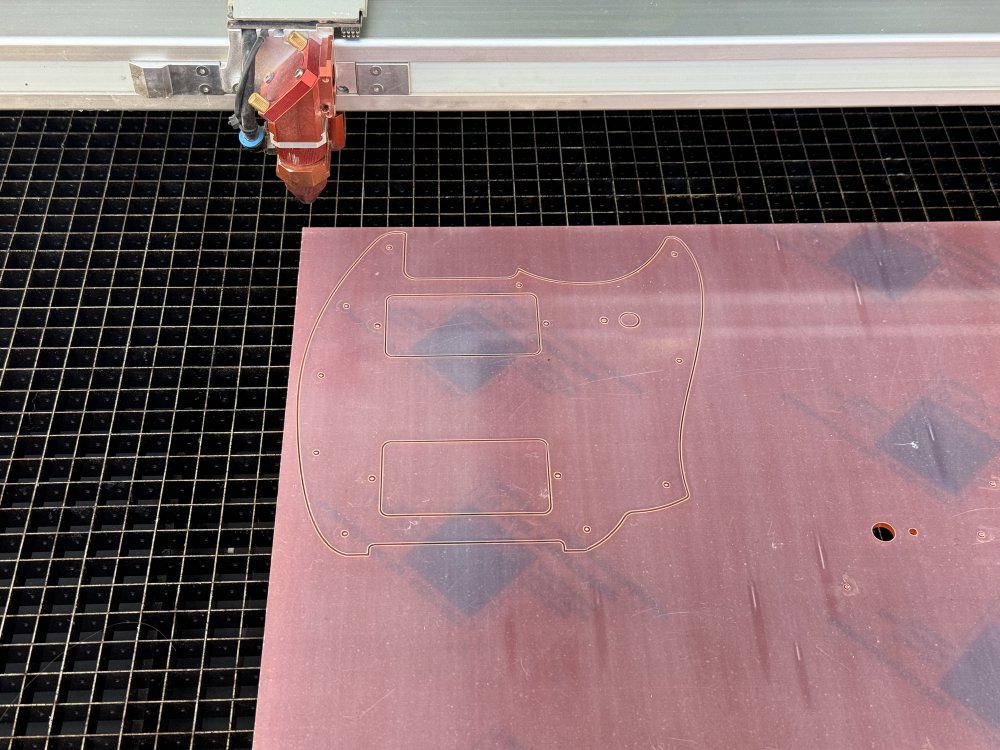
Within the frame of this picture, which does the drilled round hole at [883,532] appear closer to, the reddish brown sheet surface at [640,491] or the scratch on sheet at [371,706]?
the reddish brown sheet surface at [640,491]

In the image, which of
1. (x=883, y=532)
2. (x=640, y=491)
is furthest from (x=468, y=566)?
(x=883, y=532)

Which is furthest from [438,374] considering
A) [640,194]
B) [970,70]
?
[970,70]

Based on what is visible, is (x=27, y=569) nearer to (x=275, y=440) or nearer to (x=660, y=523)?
(x=275, y=440)

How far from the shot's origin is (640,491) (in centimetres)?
270

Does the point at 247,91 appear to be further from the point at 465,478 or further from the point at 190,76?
the point at 465,478

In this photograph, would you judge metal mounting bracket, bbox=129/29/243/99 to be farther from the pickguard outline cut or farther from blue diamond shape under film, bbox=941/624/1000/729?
blue diamond shape under film, bbox=941/624/1000/729

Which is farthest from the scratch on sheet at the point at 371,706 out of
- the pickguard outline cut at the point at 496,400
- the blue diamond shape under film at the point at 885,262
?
the blue diamond shape under film at the point at 885,262

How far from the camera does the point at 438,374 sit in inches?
113

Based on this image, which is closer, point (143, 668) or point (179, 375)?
point (143, 668)

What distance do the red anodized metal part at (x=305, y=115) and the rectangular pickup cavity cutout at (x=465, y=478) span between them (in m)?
1.00

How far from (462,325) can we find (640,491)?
35.0 inches

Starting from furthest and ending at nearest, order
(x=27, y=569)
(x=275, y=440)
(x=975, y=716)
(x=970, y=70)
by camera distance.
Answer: (x=275, y=440) < (x=27, y=569) < (x=975, y=716) < (x=970, y=70)

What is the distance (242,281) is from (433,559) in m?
1.55

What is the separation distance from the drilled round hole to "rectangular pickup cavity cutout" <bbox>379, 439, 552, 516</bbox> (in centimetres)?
111
